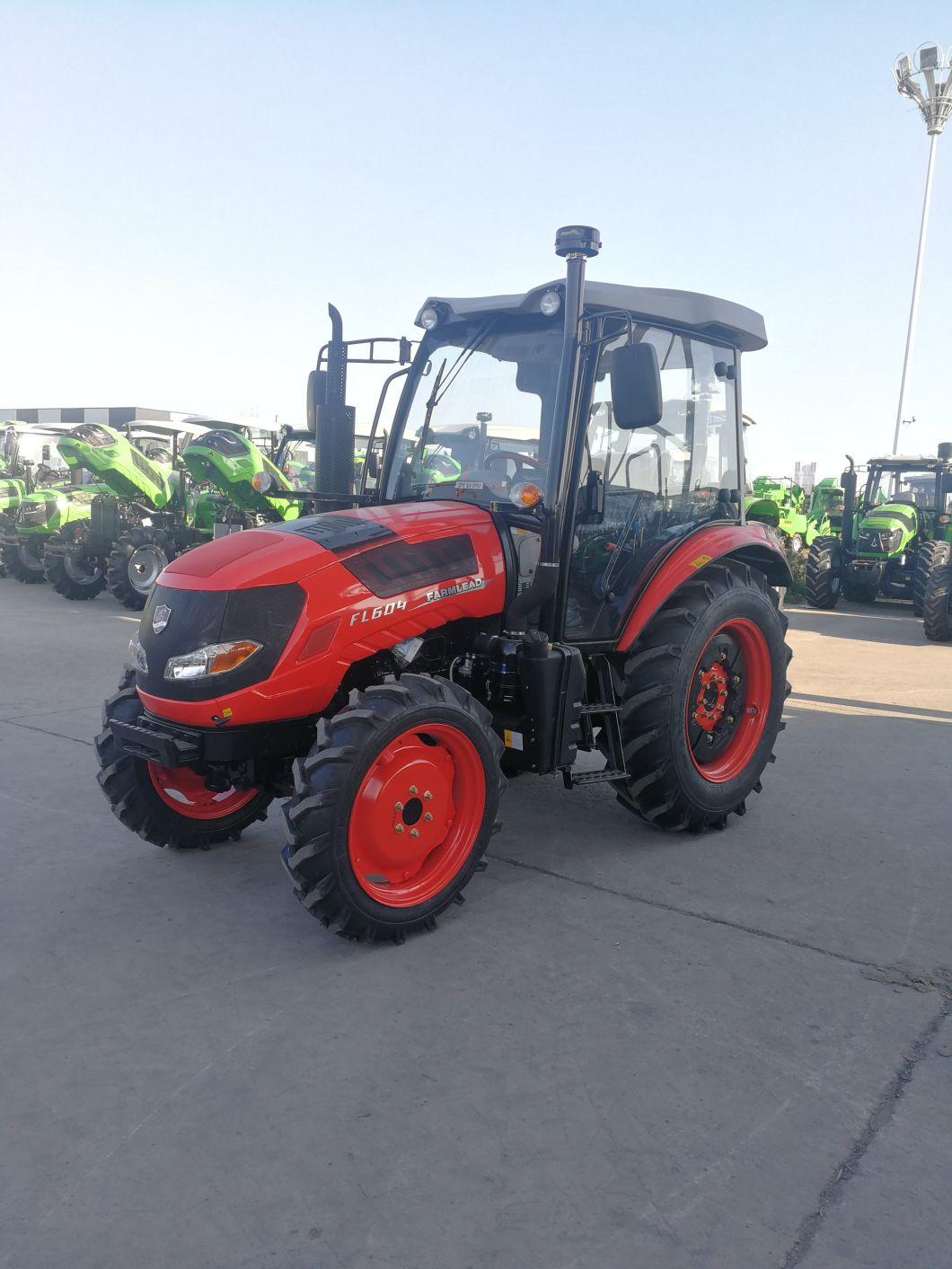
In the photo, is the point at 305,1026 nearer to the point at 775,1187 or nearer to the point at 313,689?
the point at 313,689

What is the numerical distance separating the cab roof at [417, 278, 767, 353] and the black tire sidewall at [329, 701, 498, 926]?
1654 mm

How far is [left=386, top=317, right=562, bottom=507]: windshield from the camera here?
3836mm

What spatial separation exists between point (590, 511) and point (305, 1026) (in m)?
2.07

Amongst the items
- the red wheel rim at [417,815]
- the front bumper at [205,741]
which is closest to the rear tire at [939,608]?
the red wheel rim at [417,815]

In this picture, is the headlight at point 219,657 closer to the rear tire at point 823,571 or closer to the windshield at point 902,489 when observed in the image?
the rear tire at point 823,571

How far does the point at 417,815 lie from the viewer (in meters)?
3.31

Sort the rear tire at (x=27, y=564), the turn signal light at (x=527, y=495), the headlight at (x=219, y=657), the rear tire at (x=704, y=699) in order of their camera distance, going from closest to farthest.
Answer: the headlight at (x=219, y=657) < the turn signal light at (x=527, y=495) < the rear tire at (x=704, y=699) < the rear tire at (x=27, y=564)

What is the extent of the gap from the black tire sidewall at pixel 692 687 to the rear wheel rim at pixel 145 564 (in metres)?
9.19

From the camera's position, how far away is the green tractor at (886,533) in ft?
46.1

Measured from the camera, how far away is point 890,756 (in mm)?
5746

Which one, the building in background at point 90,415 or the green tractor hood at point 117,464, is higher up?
the building in background at point 90,415

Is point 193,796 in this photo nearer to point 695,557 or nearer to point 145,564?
point 695,557

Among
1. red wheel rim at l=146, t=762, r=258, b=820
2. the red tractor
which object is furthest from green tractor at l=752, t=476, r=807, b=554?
red wheel rim at l=146, t=762, r=258, b=820

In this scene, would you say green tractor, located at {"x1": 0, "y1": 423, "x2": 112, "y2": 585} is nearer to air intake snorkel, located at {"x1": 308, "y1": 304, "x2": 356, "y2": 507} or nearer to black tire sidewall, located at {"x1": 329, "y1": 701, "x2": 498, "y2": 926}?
air intake snorkel, located at {"x1": 308, "y1": 304, "x2": 356, "y2": 507}
